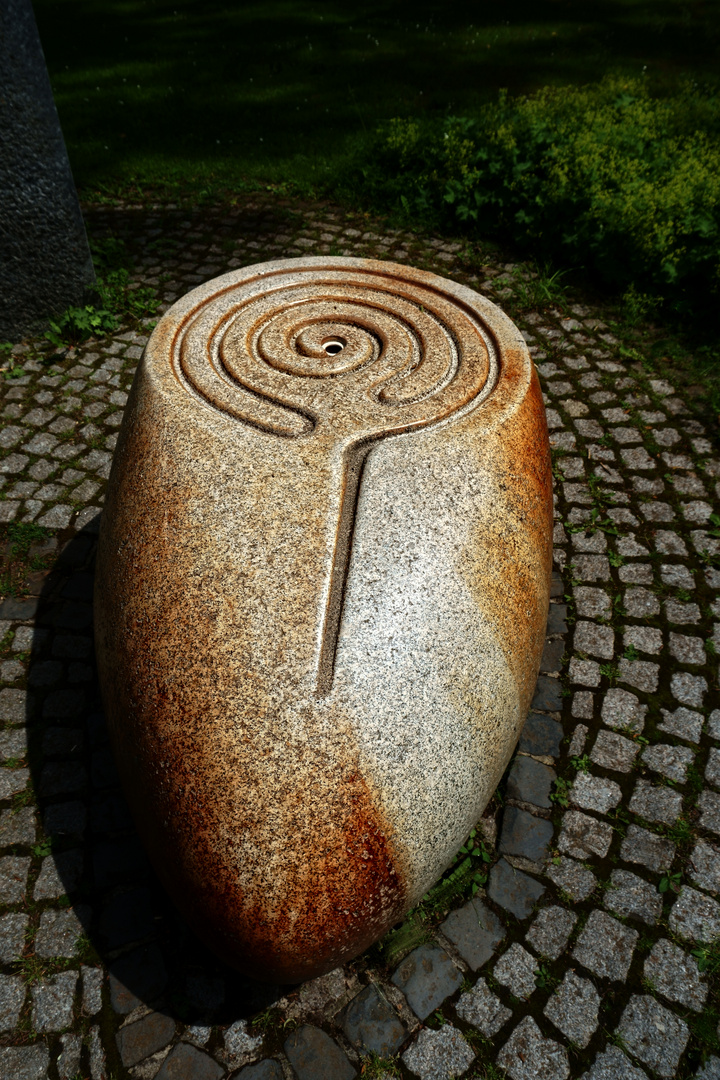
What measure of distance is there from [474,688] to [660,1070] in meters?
1.40

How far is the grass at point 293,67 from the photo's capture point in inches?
322

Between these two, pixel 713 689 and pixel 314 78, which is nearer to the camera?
pixel 713 689

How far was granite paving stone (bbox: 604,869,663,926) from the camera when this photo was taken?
281 centimetres

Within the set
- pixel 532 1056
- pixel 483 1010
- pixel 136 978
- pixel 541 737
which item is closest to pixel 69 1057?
pixel 136 978

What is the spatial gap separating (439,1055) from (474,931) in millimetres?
421

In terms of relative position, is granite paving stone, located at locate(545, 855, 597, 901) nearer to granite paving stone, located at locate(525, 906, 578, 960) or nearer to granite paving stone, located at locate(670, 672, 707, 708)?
granite paving stone, located at locate(525, 906, 578, 960)

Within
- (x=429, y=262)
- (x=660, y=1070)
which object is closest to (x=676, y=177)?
(x=429, y=262)

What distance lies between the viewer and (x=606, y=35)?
421 inches

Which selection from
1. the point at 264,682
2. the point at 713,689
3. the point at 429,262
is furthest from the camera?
the point at 429,262

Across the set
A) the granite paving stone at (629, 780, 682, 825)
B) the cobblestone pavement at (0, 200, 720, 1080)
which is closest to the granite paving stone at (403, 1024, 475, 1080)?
the cobblestone pavement at (0, 200, 720, 1080)

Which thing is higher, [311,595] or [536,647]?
[311,595]

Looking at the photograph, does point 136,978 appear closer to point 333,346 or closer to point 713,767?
point 713,767

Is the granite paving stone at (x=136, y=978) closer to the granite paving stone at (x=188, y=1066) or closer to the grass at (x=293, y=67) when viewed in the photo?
the granite paving stone at (x=188, y=1066)

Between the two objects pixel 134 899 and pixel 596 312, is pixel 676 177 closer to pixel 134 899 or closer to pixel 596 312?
pixel 596 312
